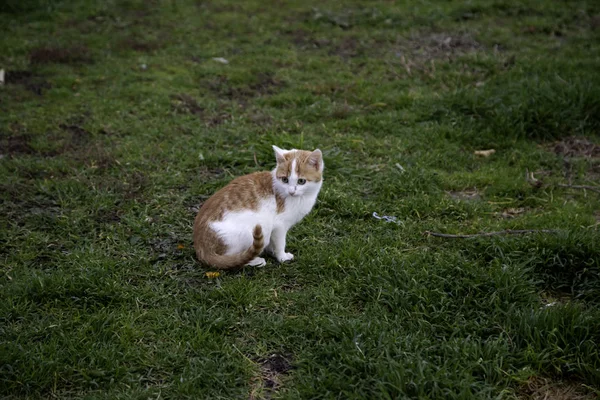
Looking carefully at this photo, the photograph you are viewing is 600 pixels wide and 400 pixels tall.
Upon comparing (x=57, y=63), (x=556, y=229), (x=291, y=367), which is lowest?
(x=291, y=367)

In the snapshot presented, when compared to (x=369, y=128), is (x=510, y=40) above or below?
above

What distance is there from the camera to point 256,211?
4.08m

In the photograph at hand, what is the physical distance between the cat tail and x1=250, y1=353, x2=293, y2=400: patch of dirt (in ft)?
2.44

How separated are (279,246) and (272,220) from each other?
25cm

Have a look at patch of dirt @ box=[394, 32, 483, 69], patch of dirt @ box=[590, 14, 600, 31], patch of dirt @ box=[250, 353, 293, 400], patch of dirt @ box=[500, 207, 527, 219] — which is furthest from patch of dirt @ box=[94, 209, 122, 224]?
patch of dirt @ box=[590, 14, 600, 31]

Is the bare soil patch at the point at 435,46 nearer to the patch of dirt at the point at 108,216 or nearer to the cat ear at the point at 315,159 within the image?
the cat ear at the point at 315,159

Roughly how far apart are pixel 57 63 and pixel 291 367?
7094mm

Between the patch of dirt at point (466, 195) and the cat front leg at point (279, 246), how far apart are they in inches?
74.6

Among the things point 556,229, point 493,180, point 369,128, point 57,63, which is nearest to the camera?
point 556,229

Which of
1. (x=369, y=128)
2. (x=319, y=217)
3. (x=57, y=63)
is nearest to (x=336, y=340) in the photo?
(x=319, y=217)

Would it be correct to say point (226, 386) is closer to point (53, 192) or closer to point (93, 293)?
point (93, 293)

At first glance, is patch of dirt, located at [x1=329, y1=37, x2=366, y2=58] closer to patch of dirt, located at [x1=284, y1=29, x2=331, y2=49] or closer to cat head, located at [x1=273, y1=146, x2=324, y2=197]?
patch of dirt, located at [x1=284, y1=29, x2=331, y2=49]

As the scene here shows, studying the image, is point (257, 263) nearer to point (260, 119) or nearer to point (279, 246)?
point (279, 246)

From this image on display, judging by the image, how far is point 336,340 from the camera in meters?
3.38
